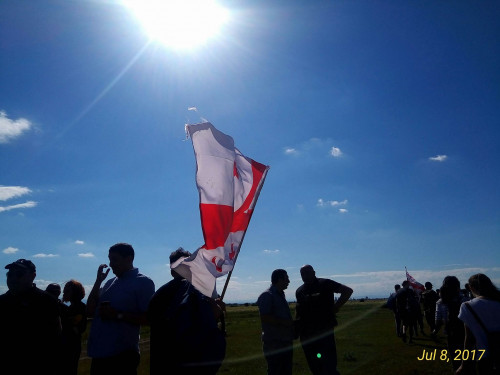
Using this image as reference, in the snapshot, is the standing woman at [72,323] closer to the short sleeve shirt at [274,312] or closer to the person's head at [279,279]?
the short sleeve shirt at [274,312]

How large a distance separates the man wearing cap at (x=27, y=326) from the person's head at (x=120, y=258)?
67 centimetres

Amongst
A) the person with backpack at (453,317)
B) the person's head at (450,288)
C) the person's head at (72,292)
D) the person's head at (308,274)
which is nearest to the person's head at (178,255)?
the person's head at (72,292)

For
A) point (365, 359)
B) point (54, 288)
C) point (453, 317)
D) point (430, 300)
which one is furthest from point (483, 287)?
point (430, 300)

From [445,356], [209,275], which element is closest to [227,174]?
[209,275]

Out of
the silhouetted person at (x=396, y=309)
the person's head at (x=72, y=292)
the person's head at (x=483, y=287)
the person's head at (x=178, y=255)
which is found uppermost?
the person's head at (x=178, y=255)

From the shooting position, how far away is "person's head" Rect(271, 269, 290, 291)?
245 inches

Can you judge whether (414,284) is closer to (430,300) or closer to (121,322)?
(430,300)

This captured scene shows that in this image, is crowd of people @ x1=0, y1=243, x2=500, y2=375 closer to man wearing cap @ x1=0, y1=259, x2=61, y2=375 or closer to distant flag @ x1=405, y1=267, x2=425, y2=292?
man wearing cap @ x1=0, y1=259, x2=61, y2=375

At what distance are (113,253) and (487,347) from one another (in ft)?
13.2

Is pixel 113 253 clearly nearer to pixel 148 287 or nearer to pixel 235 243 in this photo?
pixel 148 287

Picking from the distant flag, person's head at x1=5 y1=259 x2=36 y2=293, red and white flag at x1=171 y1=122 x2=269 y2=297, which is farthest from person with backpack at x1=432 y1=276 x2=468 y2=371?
the distant flag

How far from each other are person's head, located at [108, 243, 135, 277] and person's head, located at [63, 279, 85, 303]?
1.22m

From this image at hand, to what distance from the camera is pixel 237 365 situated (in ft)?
35.4

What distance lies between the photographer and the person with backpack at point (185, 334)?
10.2ft
